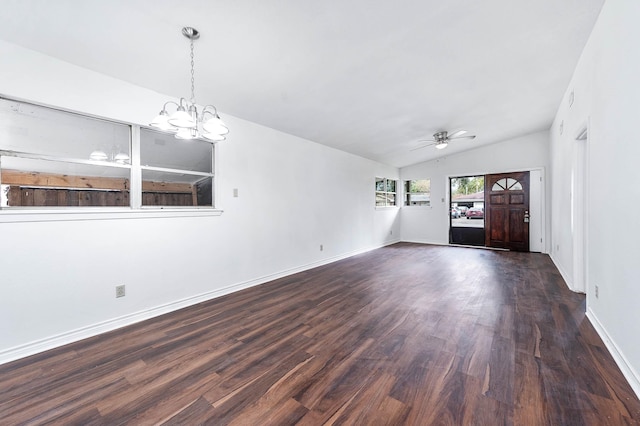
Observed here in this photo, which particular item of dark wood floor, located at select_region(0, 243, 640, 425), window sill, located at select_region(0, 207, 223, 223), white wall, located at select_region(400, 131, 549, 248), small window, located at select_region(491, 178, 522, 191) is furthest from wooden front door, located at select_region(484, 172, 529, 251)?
window sill, located at select_region(0, 207, 223, 223)

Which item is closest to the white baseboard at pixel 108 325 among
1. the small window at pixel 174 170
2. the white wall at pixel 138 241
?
the white wall at pixel 138 241

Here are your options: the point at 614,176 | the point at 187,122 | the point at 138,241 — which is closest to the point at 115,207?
the point at 138,241

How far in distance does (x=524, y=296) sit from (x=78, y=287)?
5.06 meters

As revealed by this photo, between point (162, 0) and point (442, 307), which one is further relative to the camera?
point (442, 307)

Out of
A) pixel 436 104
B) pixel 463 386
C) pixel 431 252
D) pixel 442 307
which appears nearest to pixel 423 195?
pixel 431 252

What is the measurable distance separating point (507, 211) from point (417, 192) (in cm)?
247

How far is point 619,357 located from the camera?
1.95m

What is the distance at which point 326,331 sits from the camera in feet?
8.43

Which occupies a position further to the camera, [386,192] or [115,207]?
[386,192]

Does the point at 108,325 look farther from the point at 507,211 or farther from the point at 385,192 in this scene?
the point at 507,211

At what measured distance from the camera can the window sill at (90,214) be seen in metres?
2.21

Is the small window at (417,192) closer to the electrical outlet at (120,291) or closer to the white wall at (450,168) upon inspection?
the white wall at (450,168)

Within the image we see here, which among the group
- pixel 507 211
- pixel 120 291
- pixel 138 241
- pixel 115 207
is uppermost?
pixel 115 207

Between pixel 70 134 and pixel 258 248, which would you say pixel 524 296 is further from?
pixel 70 134
